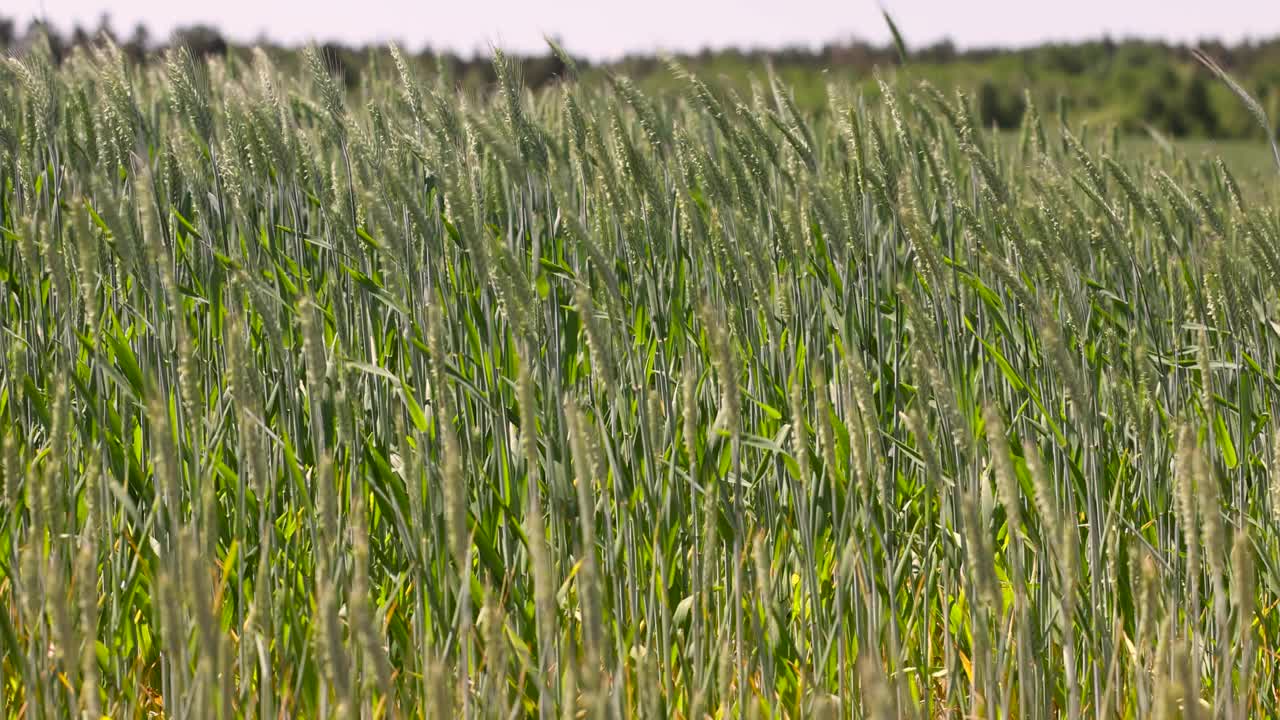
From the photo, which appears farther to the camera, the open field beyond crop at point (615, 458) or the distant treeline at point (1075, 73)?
the distant treeline at point (1075, 73)

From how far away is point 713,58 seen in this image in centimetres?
2503

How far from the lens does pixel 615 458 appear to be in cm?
155

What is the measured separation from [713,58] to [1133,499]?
Result: 78.5 ft

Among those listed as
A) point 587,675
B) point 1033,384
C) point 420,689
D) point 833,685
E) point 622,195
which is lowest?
point 833,685

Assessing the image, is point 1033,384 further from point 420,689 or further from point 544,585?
point 544,585

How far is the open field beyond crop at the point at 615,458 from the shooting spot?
3.56ft

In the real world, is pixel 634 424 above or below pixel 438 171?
below

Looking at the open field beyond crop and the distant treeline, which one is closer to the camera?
the open field beyond crop

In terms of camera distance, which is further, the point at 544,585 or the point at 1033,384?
the point at 1033,384

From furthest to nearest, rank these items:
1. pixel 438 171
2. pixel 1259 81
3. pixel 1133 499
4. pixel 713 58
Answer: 1. pixel 713 58
2. pixel 1259 81
3. pixel 1133 499
4. pixel 438 171

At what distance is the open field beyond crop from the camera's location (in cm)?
109

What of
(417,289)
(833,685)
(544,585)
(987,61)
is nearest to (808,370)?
(833,685)

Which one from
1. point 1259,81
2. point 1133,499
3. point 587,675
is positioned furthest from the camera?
point 1259,81

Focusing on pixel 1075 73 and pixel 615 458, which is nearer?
pixel 615 458
